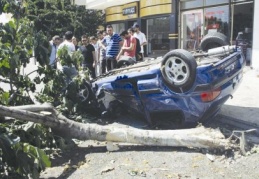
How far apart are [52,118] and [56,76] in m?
1.50

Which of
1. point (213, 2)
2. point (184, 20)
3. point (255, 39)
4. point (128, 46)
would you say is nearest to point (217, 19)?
point (213, 2)

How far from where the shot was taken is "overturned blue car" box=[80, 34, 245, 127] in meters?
4.63

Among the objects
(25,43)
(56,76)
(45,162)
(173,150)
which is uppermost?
(25,43)

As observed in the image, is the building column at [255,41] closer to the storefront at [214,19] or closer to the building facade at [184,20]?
the building facade at [184,20]

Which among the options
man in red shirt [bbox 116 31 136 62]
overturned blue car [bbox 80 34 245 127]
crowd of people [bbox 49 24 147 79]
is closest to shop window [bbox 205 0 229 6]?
crowd of people [bbox 49 24 147 79]

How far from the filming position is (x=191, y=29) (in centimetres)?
1573

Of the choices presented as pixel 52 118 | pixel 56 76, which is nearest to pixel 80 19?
pixel 56 76

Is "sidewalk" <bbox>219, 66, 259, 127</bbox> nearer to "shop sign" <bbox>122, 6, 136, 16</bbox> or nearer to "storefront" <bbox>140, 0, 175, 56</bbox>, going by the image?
"storefront" <bbox>140, 0, 175, 56</bbox>

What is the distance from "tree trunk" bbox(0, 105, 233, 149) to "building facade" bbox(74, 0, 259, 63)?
7852mm

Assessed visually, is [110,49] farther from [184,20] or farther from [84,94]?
[184,20]

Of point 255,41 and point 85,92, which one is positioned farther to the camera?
point 255,41

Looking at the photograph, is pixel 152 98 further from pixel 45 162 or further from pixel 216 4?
pixel 216 4

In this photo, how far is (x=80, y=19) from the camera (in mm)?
23266

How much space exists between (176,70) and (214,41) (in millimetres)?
1979
